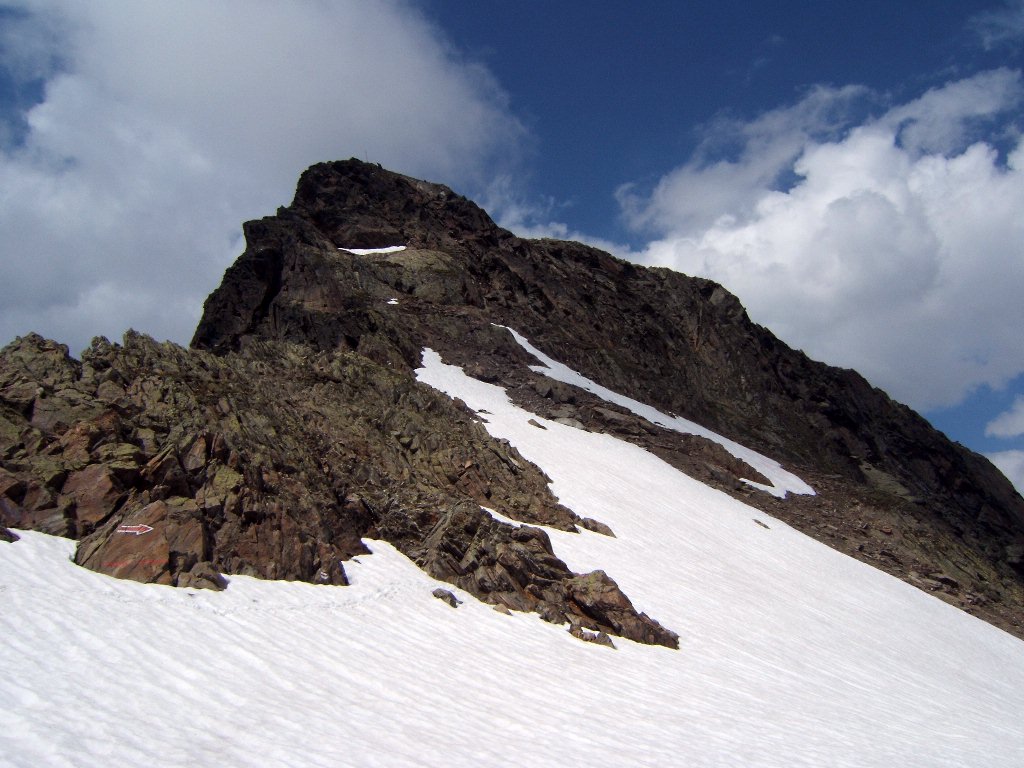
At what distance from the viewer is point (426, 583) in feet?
45.5

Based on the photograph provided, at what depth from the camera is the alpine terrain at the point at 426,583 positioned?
8055mm

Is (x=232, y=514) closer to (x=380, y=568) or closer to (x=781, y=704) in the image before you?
(x=380, y=568)

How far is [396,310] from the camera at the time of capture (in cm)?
4019

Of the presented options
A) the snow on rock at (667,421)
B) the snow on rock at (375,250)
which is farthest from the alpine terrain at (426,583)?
the snow on rock at (375,250)

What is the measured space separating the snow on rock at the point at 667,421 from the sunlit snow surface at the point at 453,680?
57.2 ft

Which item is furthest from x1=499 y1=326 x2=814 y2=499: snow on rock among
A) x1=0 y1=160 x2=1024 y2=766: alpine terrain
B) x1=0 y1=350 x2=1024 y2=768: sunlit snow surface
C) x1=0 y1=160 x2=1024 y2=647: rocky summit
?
x1=0 y1=350 x2=1024 y2=768: sunlit snow surface

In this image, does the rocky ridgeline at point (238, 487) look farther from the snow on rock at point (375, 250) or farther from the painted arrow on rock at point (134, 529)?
the snow on rock at point (375, 250)

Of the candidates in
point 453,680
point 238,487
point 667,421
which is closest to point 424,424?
point 238,487

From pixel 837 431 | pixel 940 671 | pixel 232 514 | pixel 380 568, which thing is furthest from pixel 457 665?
pixel 837 431

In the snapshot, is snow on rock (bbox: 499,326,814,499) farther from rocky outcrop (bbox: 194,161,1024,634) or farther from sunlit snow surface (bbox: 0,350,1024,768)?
sunlit snow surface (bbox: 0,350,1024,768)

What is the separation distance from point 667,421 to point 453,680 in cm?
3252

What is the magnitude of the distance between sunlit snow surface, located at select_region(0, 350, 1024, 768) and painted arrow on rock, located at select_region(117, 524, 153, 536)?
73cm

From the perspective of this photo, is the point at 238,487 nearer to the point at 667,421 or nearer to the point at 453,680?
the point at 453,680

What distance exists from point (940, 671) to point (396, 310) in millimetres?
30129
